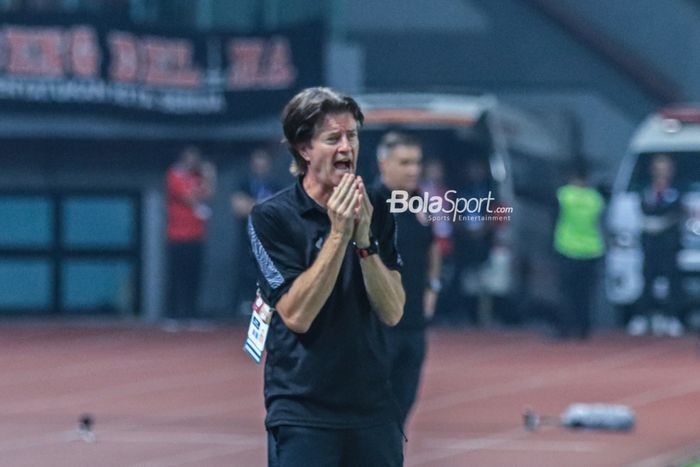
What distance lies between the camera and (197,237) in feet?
71.6

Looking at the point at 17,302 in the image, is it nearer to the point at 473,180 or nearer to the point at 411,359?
the point at 473,180

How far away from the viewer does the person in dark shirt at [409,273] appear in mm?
8875

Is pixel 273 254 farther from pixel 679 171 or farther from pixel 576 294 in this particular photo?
pixel 679 171

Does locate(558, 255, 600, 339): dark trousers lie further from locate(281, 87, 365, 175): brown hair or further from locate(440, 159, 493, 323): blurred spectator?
locate(281, 87, 365, 175): brown hair

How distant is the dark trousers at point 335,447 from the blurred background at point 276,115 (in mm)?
15797

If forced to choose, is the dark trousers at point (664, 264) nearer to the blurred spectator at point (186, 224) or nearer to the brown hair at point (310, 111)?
the blurred spectator at point (186, 224)

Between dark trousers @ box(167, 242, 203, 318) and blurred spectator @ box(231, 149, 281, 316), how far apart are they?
0.66 m

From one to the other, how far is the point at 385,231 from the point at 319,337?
1.28 feet

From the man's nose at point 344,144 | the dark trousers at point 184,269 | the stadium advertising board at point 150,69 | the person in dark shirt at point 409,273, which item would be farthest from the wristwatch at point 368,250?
the stadium advertising board at point 150,69

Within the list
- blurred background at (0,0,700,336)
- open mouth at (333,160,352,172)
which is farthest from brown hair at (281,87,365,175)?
blurred background at (0,0,700,336)

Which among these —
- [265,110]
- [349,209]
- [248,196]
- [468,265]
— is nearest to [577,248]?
[468,265]

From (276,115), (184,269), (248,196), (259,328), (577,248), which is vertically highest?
(259,328)

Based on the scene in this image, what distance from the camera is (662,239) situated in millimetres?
20594

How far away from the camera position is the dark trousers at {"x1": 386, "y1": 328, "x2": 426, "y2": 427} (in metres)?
9.06
